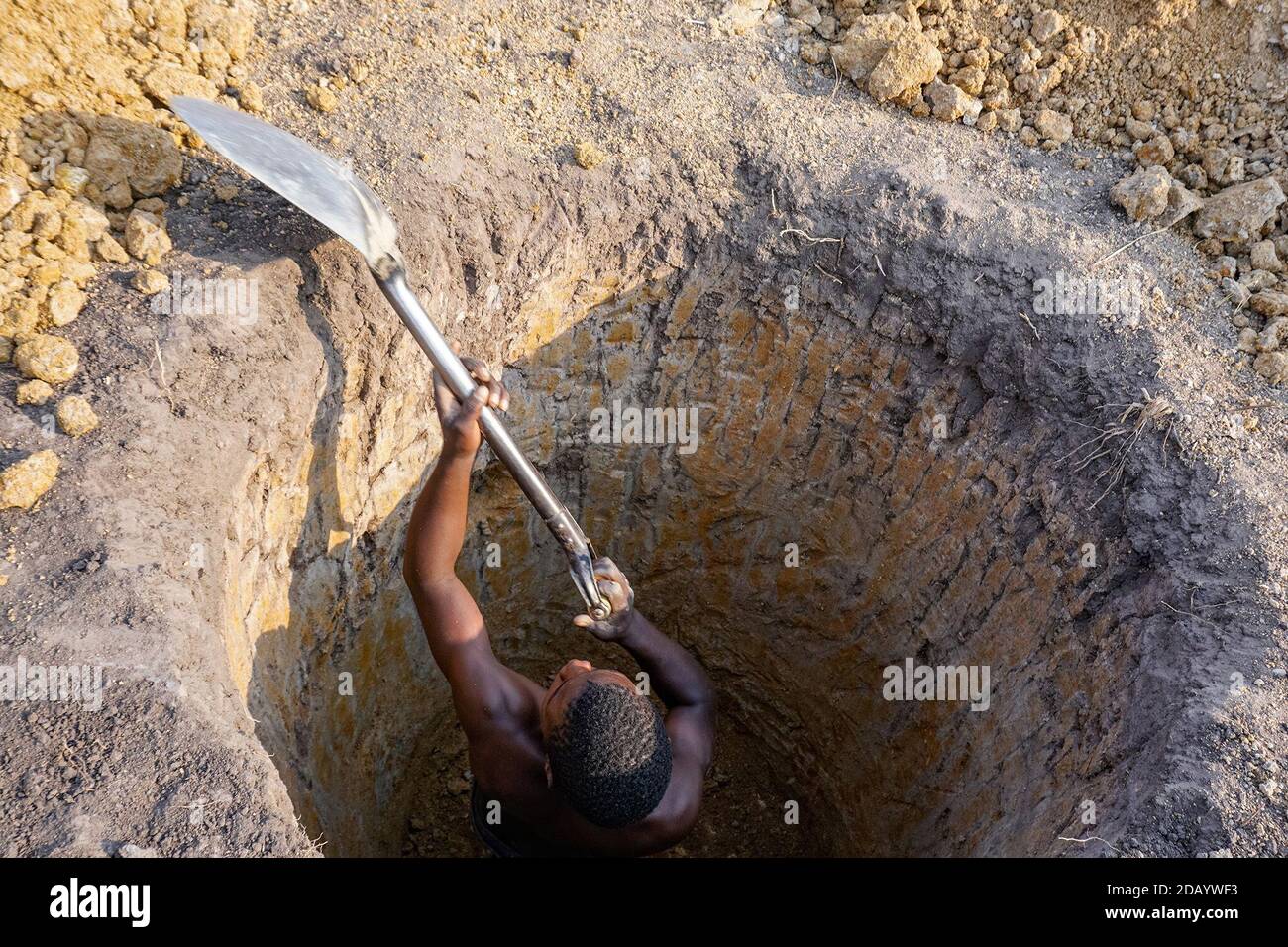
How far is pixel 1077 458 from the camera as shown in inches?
166

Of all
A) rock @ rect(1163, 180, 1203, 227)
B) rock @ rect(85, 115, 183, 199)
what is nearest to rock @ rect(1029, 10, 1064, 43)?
rock @ rect(1163, 180, 1203, 227)

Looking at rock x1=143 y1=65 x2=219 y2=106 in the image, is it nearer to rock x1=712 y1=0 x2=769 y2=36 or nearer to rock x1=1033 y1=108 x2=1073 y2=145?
rock x1=712 y1=0 x2=769 y2=36

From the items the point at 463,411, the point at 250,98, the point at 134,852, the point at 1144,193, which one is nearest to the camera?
the point at 134,852

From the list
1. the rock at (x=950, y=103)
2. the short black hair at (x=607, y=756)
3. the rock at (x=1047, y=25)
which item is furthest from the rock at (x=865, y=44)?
the short black hair at (x=607, y=756)

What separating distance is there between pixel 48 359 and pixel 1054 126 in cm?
464

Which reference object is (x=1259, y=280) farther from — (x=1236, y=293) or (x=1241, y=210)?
(x=1241, y=210)

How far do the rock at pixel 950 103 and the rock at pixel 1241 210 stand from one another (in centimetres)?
122

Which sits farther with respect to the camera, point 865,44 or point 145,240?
point 865,44

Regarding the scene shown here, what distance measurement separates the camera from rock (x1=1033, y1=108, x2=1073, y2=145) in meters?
4.84

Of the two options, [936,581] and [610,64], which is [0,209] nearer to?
[610,64]

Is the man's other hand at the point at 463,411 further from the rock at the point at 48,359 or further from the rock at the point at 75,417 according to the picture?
the rock at the point at 48,359

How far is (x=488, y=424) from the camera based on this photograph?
3553mm

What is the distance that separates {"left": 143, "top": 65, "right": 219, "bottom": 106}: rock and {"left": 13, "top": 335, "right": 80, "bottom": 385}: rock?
1.29 meters

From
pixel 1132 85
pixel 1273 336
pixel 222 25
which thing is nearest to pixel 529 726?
pixel 222 25
